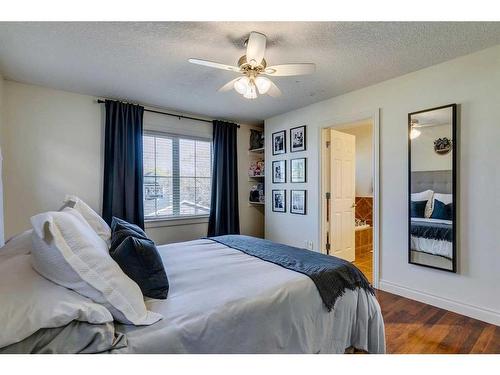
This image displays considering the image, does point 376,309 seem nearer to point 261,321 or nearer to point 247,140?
point 261,321

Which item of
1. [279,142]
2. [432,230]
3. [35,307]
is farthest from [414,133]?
[35,307]

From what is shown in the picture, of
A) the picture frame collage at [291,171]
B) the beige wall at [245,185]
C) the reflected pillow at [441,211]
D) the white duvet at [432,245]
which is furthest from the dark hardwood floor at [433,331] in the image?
the beige wall at [245,185]

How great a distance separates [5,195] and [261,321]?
322cm

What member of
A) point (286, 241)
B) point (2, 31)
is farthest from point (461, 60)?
point (2, 31)

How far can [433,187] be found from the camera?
255 centimetres

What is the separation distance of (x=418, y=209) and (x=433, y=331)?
1.12m

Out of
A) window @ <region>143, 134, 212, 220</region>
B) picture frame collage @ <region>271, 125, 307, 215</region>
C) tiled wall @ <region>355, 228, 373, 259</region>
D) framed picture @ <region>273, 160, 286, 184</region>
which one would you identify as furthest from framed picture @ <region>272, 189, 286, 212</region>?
tiled wall @ <region>355, 228, 373, 259</region>

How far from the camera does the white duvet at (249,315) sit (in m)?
1.14

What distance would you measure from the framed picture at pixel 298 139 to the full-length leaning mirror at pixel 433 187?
1448mm

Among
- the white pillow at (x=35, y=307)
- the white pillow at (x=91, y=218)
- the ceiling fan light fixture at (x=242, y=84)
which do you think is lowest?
the white pillow at (x=35, y=307)

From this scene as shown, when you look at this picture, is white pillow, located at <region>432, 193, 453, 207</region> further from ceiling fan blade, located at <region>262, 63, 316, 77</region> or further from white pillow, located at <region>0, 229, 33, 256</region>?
white pillow, located at <region>0, 229, 33, 256</region>

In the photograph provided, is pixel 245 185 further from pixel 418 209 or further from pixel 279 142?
pixel 418 209

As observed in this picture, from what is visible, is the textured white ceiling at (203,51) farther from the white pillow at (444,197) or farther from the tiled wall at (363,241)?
the tiled wall at (363,241)

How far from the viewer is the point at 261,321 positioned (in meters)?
1.32
